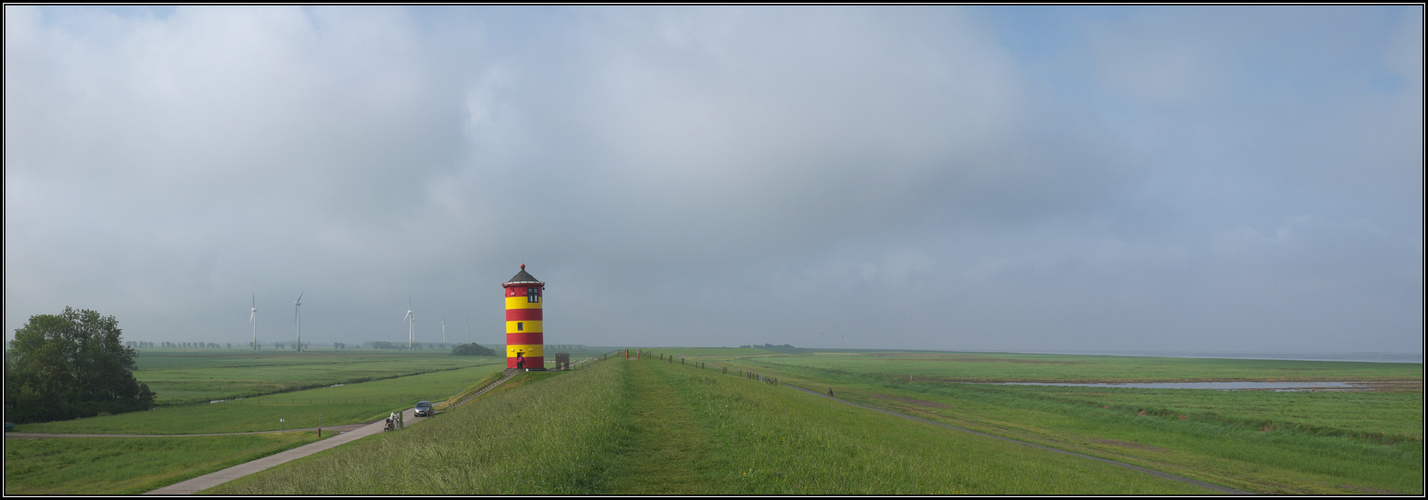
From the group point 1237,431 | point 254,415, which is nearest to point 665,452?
point 1237,431

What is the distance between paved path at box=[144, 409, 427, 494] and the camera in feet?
88.1

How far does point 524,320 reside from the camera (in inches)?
1913

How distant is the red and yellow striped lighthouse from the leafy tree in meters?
41.9

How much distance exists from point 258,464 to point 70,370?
4599 centimetres

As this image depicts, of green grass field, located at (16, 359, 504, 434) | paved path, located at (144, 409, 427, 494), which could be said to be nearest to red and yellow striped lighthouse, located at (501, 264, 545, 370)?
paved path, located at (144, 409, 427, 494)

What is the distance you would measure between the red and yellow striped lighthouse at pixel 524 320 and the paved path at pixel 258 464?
9425 mm

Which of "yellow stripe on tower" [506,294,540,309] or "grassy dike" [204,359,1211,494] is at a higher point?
"yellow stripe on tower" [506,294,540,309]

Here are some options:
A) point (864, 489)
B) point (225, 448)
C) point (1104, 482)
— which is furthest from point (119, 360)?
point (1104, 482)

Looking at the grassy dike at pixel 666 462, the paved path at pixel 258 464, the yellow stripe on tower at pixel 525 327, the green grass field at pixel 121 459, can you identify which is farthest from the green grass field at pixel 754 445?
the yellow stripe on tower at pixel 525 327

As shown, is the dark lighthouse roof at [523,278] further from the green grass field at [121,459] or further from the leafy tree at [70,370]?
the leafy tree at [70,370]

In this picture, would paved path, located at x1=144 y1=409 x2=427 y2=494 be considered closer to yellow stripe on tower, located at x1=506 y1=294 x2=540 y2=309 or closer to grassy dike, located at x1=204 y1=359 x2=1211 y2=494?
yellow stripe on tower, located at x1=506 y1=294 x2=540 y2=309

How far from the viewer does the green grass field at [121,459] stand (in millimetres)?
29516

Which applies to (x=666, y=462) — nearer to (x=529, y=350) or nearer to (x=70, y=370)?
(x=529, y=350)

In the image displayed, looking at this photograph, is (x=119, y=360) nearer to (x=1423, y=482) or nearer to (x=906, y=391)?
(x=906, y=391)
